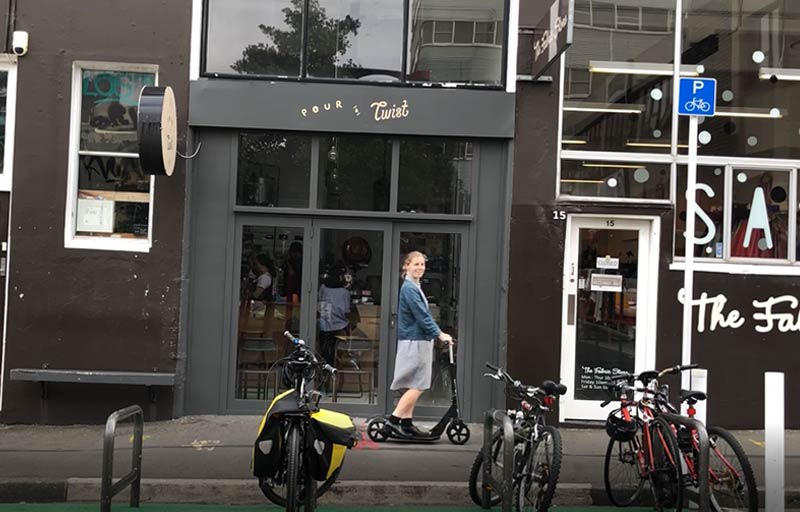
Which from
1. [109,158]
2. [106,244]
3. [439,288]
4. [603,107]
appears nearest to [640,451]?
[439,288]

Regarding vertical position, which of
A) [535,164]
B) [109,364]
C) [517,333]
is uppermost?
[535,164]

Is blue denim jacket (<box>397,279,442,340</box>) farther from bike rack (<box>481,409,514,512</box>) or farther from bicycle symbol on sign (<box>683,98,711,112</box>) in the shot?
bicycle symbol on sign (<box>683,98,711,112</box>)

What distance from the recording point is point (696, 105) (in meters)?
6.37

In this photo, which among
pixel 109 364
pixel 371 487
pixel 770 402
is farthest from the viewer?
pixel 109 364

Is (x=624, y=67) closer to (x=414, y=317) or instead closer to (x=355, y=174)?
(x=355, y=174)

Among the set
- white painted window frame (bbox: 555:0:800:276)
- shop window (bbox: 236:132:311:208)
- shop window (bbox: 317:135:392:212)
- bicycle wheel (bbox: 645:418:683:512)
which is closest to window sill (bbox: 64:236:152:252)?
shop window (bbox: 236:132:311:208)

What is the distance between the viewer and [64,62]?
8.00 metres

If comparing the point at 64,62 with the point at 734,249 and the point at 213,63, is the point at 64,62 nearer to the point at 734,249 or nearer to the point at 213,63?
the point at 213,63

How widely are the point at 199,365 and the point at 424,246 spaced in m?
2.82

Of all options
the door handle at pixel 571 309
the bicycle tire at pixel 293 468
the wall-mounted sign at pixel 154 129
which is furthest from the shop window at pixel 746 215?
the wall-mounted sign at pixel 154 129

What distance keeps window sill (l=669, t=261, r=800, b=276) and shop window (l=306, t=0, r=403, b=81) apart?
3876mm

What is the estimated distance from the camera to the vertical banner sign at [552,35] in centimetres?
663

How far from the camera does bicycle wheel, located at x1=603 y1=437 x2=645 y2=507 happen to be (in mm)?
5809

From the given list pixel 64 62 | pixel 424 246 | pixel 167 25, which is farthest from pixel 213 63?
pixel 424 246
